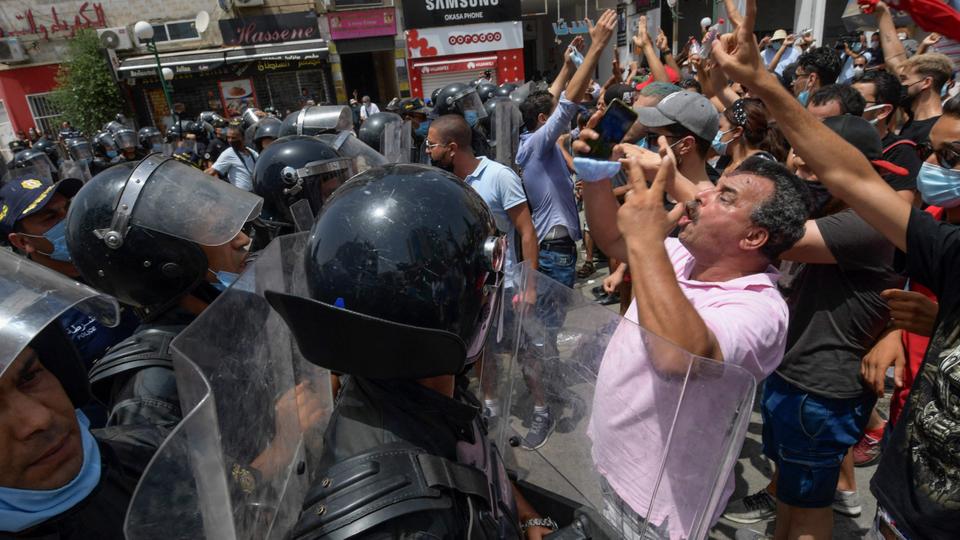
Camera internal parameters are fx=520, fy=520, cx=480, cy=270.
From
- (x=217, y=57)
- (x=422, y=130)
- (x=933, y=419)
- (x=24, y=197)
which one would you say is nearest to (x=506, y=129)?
(x=422, y=130)

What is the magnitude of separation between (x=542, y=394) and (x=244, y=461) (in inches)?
29.7

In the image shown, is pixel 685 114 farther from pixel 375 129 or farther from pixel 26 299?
pixel 375 129

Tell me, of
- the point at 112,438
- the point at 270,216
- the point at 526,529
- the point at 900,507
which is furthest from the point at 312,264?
the point at 270,216

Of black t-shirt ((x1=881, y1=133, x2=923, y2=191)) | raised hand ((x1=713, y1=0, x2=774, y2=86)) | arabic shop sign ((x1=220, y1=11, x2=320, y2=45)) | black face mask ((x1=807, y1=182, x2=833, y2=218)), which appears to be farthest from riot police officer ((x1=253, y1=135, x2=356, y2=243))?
arabic shop sign ((x1=220, y1=11, x2=320, y2=45))

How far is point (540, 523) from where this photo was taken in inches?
57.4

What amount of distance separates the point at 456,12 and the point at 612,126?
29137 millimetres

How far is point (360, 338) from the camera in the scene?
42.6 inches

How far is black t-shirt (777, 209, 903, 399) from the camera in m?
2.13

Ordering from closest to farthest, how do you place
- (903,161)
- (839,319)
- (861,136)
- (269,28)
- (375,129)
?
(839,319), (861,136), (903,161), (375,129), (269,28)

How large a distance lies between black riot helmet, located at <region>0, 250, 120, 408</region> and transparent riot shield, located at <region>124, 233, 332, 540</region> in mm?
272

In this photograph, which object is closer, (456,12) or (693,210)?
(693,210)

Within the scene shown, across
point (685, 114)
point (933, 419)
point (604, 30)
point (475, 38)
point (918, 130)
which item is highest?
point (475, 38)

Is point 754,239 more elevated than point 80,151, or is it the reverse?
point 754,239

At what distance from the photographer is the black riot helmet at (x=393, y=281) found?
108 centimetres
